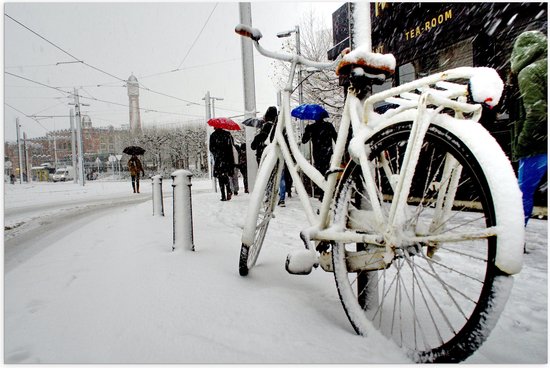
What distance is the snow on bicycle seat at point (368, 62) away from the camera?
1727 millimetres

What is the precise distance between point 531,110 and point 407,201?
2239mm

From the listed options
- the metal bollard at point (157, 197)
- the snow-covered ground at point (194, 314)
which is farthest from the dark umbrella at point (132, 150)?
the snow-covered ground at point (194, 314)

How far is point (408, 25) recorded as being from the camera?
22.0ft

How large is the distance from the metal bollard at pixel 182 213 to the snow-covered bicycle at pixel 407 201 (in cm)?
96

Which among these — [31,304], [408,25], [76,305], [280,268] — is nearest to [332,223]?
[280,268]

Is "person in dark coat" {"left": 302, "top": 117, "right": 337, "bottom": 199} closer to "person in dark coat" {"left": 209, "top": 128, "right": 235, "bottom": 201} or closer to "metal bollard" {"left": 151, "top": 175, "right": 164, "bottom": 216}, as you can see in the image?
"metal bollard" {"left": 151, "top": 175, "right": 164, "bottom": 216}

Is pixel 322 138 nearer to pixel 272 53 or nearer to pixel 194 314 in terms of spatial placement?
pixel 272 53

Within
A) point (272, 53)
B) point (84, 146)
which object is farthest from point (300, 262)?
point (84, 146)

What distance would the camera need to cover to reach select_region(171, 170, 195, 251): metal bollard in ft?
10.7

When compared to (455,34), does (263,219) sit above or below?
below

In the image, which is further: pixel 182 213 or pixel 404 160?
pixel 182 213

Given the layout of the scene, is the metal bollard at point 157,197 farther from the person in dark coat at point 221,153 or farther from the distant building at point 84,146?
the distant building at point 84,146

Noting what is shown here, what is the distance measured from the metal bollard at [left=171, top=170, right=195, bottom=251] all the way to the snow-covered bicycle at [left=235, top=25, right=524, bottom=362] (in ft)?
3.14

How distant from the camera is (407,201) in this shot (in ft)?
4.83
